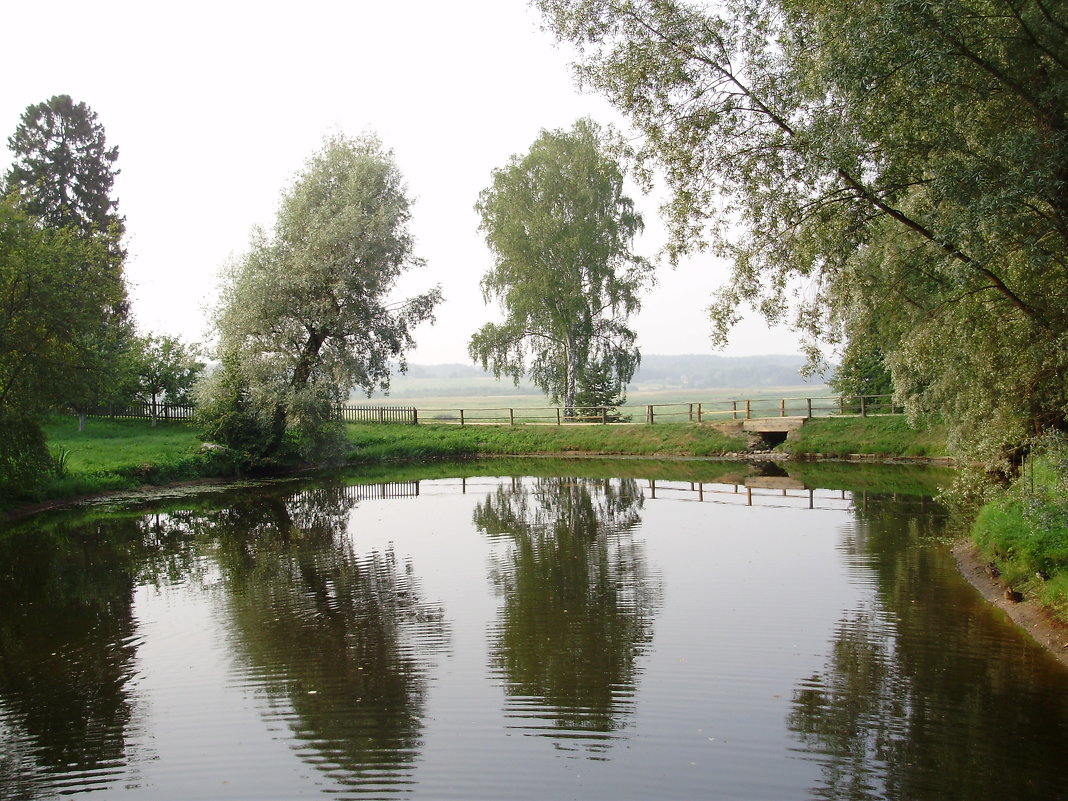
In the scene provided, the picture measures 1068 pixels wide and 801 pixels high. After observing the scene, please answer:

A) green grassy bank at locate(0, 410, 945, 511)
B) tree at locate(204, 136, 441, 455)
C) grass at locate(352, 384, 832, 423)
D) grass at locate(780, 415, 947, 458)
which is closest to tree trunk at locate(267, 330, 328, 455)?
tree at locate(204, 136, 441, 455)

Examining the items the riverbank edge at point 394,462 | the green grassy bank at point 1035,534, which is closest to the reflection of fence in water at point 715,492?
the riverbank edge at point 394,462

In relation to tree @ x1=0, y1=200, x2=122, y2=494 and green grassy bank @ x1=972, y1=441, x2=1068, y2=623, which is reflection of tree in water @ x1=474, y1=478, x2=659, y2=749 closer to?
green grassy bank @ x1=972, y1=441, x2=1068, y2=623

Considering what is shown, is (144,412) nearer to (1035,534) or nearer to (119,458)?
(119,458)

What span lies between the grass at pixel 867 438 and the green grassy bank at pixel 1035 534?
19.0m

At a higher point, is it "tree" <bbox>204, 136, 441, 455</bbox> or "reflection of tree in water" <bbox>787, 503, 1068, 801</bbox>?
"tree" <bbox>204, 136, 441, 455</bbox>

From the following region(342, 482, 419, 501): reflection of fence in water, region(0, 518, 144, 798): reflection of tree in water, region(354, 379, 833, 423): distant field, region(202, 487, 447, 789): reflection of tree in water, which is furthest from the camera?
region(354, 379, 833, 423): distant field

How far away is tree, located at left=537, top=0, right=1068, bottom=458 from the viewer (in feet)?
29.8

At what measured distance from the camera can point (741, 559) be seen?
15.2 m

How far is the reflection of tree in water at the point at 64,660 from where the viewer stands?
24.3 feet

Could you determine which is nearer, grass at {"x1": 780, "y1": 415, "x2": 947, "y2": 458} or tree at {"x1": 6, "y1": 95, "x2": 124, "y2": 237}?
grass at {"x1": 780, "y1": 415, "x2": 947, "y2": 458}

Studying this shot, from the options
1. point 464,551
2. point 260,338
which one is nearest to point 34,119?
point 260,338

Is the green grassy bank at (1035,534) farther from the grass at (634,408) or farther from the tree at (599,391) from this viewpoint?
the tree at (599,391)

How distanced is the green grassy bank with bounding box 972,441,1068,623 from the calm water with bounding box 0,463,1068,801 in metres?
0.72

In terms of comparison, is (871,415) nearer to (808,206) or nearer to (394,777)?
(808,206)
